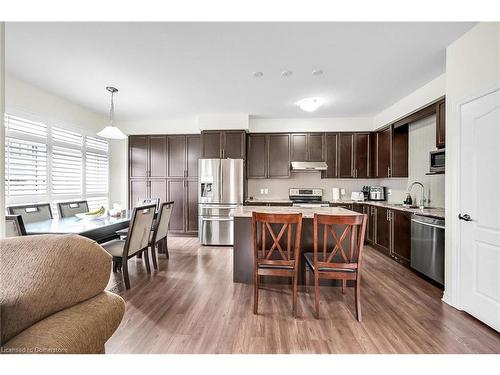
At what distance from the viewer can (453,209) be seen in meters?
2.35

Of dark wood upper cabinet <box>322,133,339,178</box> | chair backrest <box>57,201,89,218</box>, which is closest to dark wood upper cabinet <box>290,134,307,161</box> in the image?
dark wood upper cabinet <box>322,133,339,178</box>

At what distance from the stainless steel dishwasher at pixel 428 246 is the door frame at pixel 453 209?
243 millimetres

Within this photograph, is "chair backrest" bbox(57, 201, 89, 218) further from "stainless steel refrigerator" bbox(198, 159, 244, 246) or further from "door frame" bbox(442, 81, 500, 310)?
Result: "door frame" bbox(442, 81, 500, 310)

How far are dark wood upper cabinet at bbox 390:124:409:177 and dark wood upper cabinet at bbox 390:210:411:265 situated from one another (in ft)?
3.29

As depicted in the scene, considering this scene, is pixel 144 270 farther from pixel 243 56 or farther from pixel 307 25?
pixel 307 25

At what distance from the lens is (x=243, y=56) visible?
8.75 ft

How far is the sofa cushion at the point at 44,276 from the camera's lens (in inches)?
36.0

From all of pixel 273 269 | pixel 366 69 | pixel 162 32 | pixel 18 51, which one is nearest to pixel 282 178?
pixel 366 69

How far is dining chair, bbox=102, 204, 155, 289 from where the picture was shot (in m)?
2.65

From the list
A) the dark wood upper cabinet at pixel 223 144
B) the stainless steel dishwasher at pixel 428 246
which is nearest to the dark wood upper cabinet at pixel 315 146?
the dark wood upper cabinet at pixel 223 144

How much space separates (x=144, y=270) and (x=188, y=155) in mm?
2721

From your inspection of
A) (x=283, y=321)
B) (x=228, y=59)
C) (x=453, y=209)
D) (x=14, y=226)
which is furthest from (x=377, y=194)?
(x=14, y=226)

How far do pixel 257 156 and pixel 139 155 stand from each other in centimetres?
268

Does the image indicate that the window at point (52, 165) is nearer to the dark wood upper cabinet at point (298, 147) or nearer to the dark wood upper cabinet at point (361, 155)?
the dark wood upper cabinet at point (298, 147)
